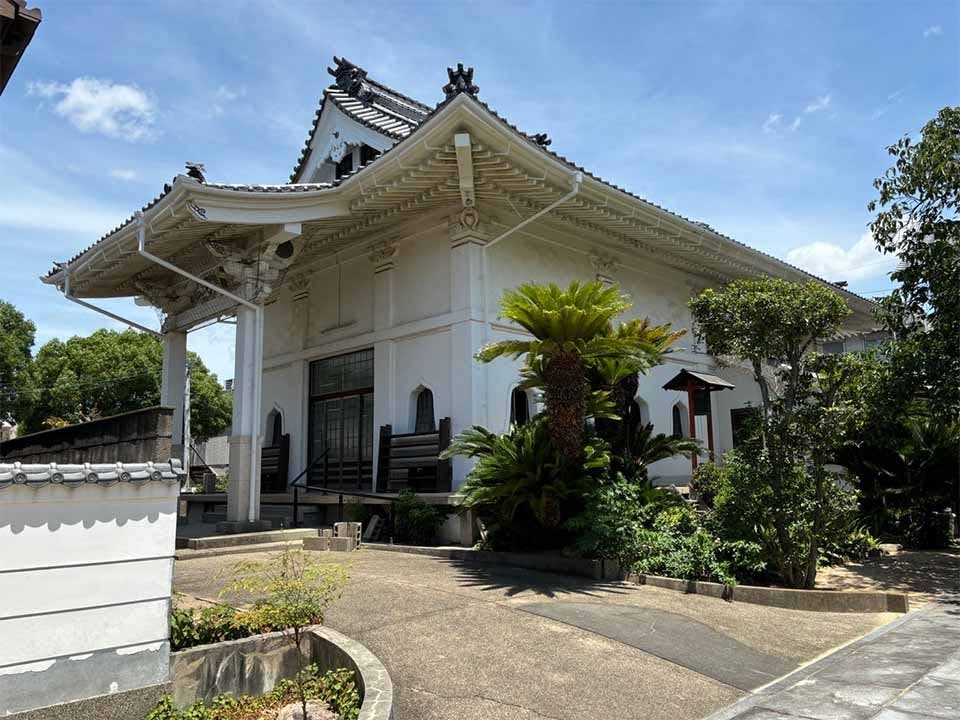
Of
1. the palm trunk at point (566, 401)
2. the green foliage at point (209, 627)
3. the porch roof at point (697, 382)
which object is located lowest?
the green foliage at point (209, 627)

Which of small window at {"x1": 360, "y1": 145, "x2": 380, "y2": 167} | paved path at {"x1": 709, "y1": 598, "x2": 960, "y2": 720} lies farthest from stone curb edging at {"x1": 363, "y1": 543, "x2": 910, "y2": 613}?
small window at {"x1": 360, "y1": 145, "x2": 380, "y2": 167}

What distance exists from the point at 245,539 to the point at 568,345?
6270mm

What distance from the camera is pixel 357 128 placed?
1727cm

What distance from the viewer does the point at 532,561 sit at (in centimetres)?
972

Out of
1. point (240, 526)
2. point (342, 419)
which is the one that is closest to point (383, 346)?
point (342, 419)

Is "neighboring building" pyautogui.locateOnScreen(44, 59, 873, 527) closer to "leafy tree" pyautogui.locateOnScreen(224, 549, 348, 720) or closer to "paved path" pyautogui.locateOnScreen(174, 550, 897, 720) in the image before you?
"paved path" pyautogui.locateOnScreen(174, 550, 897, 720)

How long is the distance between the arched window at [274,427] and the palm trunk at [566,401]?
31.0 feet

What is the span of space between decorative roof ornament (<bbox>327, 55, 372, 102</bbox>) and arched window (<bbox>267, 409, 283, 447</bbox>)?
8781 mm

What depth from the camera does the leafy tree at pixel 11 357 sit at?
30156mm

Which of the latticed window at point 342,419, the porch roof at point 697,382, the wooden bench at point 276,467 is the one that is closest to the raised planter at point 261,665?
the latticed window at point 342,419

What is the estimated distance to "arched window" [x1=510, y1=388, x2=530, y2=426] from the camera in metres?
14.0

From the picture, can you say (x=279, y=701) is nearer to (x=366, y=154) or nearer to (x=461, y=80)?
(x=461, y=80)

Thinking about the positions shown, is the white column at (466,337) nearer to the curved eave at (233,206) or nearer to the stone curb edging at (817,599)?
the curved eave at (233,206)

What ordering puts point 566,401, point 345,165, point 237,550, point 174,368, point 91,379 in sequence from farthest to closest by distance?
point 91,379 < point 345,165 < point 174,368 < point 237,550 < point 566,401
